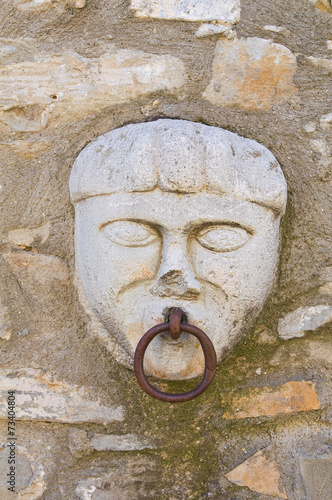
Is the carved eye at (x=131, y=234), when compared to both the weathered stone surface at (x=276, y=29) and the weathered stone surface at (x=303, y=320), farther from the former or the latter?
the weathered stone surface at (x=276, y=29)

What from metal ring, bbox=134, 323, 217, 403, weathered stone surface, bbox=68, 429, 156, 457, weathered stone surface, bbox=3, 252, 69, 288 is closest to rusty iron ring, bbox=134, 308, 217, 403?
metal ring, bbox=134, 323, 217, 403

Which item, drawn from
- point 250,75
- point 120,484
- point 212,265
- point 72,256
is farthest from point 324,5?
point 120,484

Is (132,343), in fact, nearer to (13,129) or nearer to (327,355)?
(327,355)

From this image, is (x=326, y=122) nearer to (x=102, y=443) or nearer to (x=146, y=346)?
(x=146, y=346)

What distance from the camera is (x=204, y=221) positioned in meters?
1.22

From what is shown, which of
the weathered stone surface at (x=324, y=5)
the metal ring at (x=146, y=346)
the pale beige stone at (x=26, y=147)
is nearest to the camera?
the metal ring at (x=146, y=346)

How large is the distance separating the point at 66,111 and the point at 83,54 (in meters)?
0.16

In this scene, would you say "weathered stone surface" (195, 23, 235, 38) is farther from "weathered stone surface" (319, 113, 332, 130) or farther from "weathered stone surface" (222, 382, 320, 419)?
"weathered stone surface" (222, 382, 320, 419)

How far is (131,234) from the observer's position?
124 centimetres

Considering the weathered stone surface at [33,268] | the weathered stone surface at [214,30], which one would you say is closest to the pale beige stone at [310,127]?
the weathered stone surface at [214,30]

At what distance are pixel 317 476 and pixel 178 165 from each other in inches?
32.5

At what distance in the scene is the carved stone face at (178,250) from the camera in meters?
1.22

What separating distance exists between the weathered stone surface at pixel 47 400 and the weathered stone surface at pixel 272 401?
298 mm

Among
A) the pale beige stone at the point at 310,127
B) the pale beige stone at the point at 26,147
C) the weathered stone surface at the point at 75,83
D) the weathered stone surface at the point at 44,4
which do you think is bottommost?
the pale beige stone at the point at 26,147
